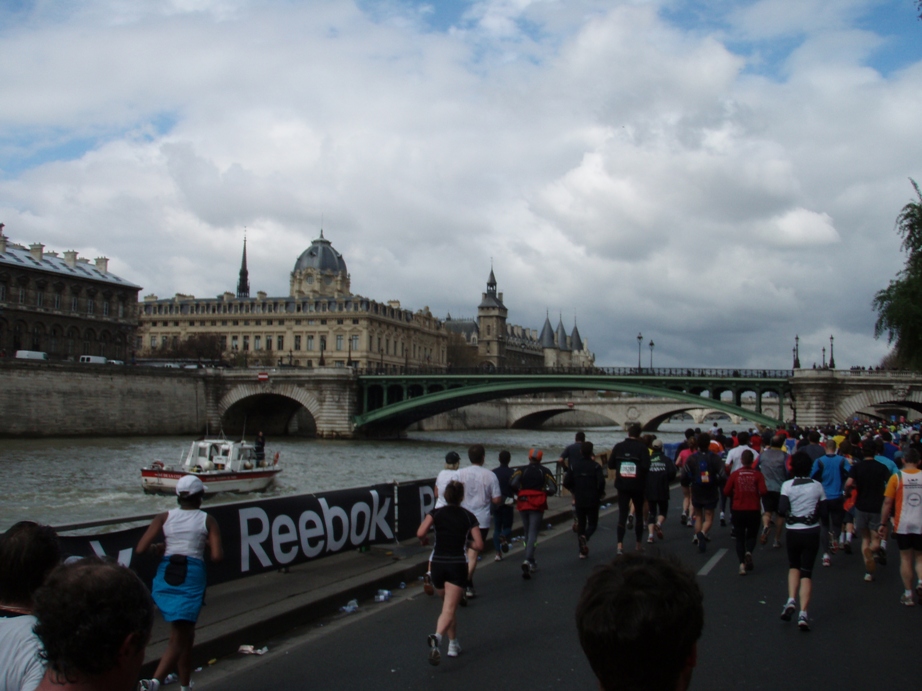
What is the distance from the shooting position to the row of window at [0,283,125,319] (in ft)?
257

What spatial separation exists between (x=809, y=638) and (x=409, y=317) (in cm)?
12772

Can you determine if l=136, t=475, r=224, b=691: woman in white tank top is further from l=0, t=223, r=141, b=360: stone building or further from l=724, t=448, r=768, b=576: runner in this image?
l=0, t=223, r=141, b=360: stone building

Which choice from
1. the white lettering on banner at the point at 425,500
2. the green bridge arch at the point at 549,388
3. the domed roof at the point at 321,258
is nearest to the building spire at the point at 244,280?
the domed roof at the point at 321,258

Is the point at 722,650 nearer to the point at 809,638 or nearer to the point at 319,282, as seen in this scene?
the point at 809,638

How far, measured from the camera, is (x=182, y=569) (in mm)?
6645

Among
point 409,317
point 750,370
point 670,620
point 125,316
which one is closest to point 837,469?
point 670,620

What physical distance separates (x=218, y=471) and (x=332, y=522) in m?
22.1

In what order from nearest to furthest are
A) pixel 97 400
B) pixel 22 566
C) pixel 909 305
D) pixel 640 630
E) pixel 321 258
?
1. pixel 640 630
2. pixel 22 566
3. pixel 909 305
4. pixel 97 400
5. pixel 321 258

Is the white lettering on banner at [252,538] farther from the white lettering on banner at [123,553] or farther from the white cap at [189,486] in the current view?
the white cap at [189,486]

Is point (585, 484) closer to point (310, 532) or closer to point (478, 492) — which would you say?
point (478, 492)

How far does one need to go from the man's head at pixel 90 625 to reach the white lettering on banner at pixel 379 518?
969 cm

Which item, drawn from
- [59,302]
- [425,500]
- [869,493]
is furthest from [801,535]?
[59,302]

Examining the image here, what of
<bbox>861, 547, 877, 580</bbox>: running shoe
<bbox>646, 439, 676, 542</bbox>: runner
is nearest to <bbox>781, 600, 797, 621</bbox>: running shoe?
<bbox>861, 547, 877, 580</bbox>: running shoe

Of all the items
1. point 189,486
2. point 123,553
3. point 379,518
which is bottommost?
point 379,518
